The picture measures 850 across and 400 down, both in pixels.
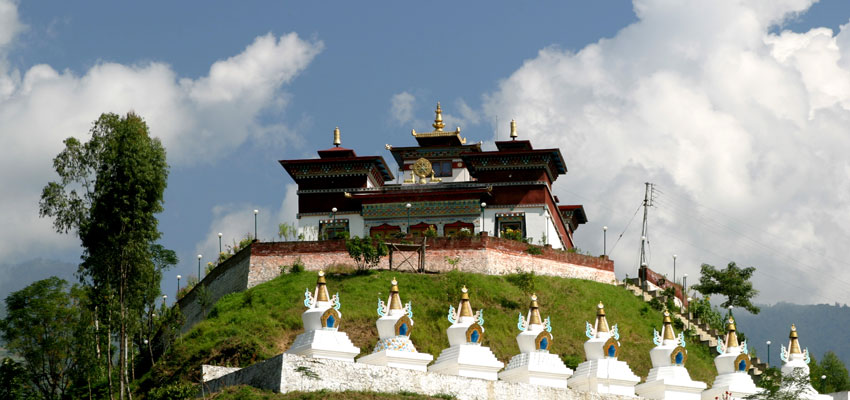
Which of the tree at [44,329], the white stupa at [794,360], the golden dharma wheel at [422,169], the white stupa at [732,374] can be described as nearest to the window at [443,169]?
the golden dharma wheel at [422,169]

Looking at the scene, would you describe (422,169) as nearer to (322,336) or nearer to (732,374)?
(732,374)

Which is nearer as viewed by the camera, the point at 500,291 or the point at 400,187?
the point at 500,291

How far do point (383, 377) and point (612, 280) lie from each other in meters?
28.5

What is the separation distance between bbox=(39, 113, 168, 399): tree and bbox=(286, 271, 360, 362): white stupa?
12.4m

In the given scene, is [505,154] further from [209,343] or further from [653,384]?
[653,384]

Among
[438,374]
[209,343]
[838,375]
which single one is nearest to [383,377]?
[438,374]

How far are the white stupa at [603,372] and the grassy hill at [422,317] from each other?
8968mm

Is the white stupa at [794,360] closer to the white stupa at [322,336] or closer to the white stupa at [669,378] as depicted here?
the white stupa at [669,378]

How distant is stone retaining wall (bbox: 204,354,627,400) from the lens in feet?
122

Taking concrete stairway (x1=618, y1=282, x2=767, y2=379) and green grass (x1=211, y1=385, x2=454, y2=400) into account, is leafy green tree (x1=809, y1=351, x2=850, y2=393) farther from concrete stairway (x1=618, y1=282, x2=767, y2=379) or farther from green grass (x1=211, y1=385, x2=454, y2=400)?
green grass (x1=211, y1=385, x2=454, y2=400)

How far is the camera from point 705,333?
63.2 metres

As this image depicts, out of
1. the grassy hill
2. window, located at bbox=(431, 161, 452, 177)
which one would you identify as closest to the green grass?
the grassy hill

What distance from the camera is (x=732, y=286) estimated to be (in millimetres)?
67938

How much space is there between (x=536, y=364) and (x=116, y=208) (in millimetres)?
17628
